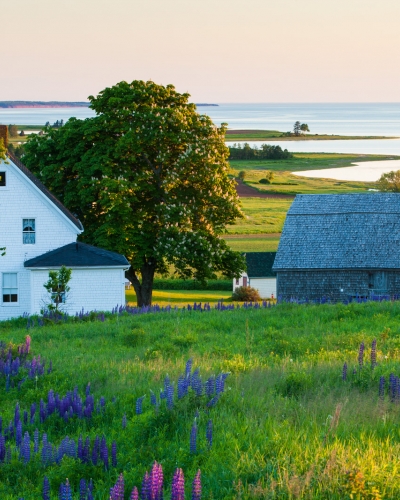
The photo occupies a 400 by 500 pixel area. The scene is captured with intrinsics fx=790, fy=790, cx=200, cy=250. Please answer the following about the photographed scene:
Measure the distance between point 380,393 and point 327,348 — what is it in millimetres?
5827

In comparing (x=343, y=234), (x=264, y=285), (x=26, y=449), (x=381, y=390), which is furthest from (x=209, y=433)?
(x=264, y=285)

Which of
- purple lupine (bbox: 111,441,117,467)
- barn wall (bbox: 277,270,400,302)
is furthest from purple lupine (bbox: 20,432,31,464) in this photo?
barn wall (bbox: 277,270,400,302)

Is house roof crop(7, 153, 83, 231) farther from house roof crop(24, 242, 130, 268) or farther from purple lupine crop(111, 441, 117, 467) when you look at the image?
purple lupine crop(111, 441, 117, 467)

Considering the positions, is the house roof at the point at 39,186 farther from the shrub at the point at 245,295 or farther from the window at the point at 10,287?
the shrub at the point at 245,295

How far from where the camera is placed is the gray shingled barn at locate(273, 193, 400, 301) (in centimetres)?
4175

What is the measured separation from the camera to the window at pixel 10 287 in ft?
117

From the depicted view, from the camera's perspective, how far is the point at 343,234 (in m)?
43.2

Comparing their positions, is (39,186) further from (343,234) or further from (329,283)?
(343,234)

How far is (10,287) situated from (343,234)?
1815 centimetres

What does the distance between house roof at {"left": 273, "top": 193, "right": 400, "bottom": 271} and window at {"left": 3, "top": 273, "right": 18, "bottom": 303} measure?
45.5 feet

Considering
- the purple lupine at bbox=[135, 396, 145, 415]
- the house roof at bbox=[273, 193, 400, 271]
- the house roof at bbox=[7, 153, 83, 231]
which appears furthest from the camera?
the house roof at bbox=[273, 193, 400, 271]

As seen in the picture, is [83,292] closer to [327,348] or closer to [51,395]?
[327,348]

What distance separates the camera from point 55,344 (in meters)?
18.4

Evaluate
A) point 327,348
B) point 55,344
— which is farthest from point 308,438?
point 55,344
